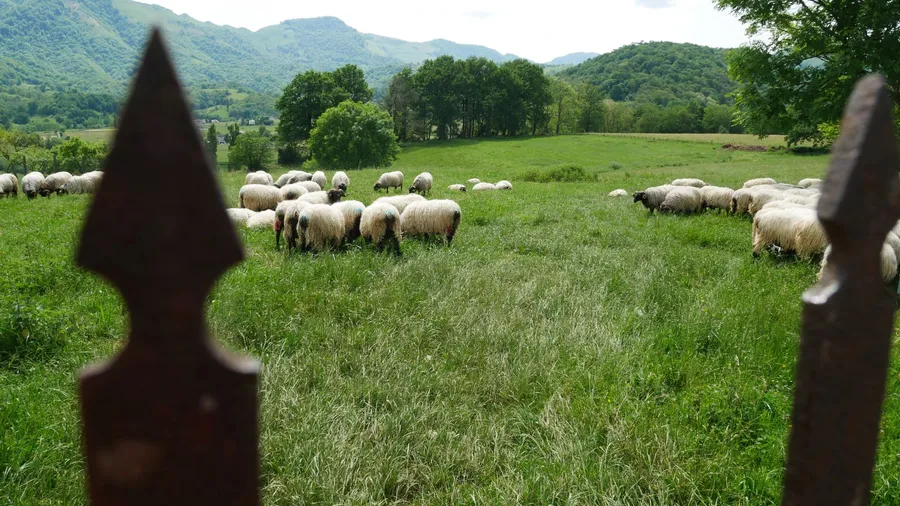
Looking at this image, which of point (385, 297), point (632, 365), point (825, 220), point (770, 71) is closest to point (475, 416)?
point (632, 365)

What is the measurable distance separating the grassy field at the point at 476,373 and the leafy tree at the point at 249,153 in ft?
159

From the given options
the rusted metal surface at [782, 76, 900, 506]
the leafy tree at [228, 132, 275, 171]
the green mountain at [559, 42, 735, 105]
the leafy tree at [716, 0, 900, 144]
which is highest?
the green mountain at [559, 42, 735, 105]

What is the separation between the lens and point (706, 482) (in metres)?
3.60

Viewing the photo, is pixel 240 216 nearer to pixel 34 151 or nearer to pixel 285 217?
pixel 285 217

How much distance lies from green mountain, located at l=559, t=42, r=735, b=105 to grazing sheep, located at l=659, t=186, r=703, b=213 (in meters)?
105

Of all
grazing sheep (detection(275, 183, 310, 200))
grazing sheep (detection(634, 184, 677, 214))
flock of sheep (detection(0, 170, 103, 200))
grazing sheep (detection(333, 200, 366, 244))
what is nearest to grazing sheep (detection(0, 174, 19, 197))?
flock of sheep (detection(0, 170, 103, 200))

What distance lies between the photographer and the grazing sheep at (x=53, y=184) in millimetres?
23922

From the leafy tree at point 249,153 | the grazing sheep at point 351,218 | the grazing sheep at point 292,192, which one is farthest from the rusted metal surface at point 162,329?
the leafy tree at point 249,153

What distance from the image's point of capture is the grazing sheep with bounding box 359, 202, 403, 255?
10.6m

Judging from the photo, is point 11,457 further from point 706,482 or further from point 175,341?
point 706,482

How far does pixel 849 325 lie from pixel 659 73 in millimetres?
150580

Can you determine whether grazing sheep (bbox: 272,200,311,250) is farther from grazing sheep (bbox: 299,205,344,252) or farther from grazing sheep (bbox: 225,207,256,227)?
grazing sheep (bbox: 225,207,256,227)

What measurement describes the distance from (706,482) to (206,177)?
400cm

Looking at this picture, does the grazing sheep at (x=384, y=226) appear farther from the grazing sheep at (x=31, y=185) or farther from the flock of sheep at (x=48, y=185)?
the grazing sheep at (x=31, y=185)
